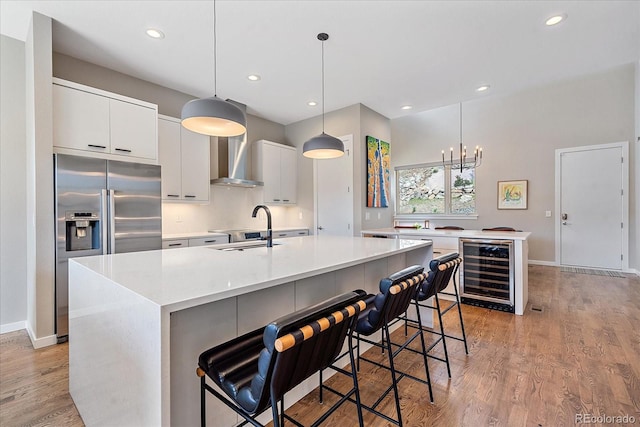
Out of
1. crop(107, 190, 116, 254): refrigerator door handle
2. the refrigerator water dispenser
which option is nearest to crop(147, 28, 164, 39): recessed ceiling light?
crop(107, 190, 116, 254): refrigerator door handle

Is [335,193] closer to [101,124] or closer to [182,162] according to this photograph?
[182,162]

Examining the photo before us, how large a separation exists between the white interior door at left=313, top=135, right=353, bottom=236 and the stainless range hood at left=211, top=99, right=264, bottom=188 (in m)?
1.08

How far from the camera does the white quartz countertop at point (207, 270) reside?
1.08 metres

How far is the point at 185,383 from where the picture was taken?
1.24 metres

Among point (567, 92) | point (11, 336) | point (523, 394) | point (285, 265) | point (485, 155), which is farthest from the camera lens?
point (485, 155)

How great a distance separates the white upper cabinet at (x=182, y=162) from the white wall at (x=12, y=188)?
1277mm

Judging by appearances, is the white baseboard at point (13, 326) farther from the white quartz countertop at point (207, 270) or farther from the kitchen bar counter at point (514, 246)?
the kitchen bar counter at point (514, 246)

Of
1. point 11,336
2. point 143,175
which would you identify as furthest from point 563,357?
point 11,336

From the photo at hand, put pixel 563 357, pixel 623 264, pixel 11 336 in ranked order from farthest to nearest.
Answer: pixel 623 264, pixel 11 336, pixel 563 357

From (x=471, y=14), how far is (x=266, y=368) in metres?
3.24

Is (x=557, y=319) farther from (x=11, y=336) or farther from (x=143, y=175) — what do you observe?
(x=11, y=336)

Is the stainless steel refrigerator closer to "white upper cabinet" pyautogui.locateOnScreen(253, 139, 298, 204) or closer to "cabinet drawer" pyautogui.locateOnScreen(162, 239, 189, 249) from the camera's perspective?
"cabinet drawer" pyautogui.locateOnScreen(162, 239, 189, 249)

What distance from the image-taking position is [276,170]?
5.14 m

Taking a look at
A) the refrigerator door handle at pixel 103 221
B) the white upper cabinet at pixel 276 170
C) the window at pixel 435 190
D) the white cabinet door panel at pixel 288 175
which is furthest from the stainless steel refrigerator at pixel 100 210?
the window at pixel 435 190
